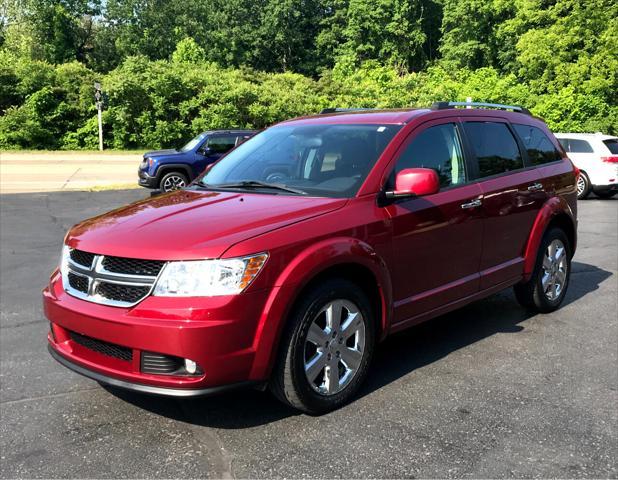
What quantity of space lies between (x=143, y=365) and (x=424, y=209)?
6.67 feet

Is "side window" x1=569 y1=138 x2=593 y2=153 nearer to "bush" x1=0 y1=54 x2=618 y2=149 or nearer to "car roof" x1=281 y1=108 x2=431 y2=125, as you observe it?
Answer: "car roof" x1=281 y1=108 x2=431 y2=125

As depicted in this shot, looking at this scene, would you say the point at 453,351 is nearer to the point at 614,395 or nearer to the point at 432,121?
the point at 614,395

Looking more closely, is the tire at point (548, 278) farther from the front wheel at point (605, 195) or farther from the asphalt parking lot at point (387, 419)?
the front wheel at point (605, 195)

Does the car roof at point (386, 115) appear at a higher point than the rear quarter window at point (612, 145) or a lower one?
higher

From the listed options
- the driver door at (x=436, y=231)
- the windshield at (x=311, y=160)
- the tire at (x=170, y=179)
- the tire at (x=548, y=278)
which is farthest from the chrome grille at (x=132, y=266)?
the tire at (x=170, y=179)

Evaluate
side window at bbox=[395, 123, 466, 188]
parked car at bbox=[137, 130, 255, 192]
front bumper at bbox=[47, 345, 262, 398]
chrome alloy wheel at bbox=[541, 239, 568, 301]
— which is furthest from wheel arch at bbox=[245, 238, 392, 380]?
parked car at bbox=[137, 130, 255, 192]

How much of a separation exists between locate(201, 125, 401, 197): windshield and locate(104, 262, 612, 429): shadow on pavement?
1319 millimetres

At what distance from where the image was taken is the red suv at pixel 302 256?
3.08 metres

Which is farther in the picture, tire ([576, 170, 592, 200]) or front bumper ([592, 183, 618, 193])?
tire ([576, 170, 592, 200])

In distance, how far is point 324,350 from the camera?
3531 millimetres

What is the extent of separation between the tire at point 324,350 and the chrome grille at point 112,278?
0.78 meters

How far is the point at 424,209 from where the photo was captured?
161 inches

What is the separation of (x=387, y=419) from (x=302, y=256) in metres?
1.07

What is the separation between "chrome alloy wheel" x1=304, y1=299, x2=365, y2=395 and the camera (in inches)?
137
